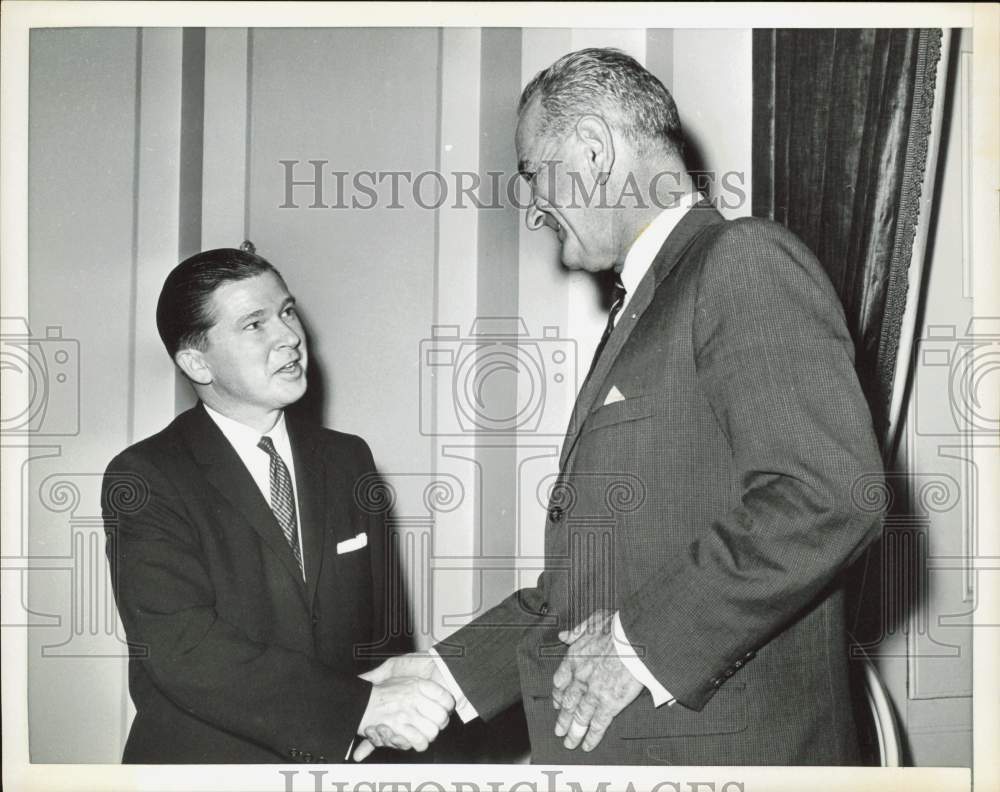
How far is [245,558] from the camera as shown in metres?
1.74

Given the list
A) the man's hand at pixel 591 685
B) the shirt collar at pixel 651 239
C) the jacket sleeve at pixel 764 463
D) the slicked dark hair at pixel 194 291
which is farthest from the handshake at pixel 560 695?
the slicked dark hair at pixel 194 291

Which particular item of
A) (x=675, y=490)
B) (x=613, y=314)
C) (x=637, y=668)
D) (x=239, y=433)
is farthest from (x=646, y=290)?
(x=239, y=433)

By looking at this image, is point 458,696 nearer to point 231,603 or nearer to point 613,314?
point 231,603

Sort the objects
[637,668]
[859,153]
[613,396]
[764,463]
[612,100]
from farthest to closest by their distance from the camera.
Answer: [859,153], [612,100], [613,396], [637,668], [764,463]

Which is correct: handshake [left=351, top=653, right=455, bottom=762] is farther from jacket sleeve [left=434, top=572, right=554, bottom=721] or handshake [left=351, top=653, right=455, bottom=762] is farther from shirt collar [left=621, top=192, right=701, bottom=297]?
shirt collar [left=621, top=192, right=701, bottom=297]

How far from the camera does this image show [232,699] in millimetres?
1714

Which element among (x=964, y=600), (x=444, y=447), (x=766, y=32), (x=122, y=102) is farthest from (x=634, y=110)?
(x=964, y=600)

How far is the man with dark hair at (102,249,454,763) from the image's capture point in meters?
1.73

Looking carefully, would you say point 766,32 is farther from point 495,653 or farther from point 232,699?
point 232,699

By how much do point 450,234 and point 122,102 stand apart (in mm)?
672

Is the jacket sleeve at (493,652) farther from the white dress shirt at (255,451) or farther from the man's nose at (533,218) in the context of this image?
the man's nose at (533,218)

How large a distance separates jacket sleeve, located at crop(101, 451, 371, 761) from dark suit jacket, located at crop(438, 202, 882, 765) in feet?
1.23

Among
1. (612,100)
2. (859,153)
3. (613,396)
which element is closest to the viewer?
(613,396)

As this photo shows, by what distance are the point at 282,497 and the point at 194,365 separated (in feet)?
0.98
